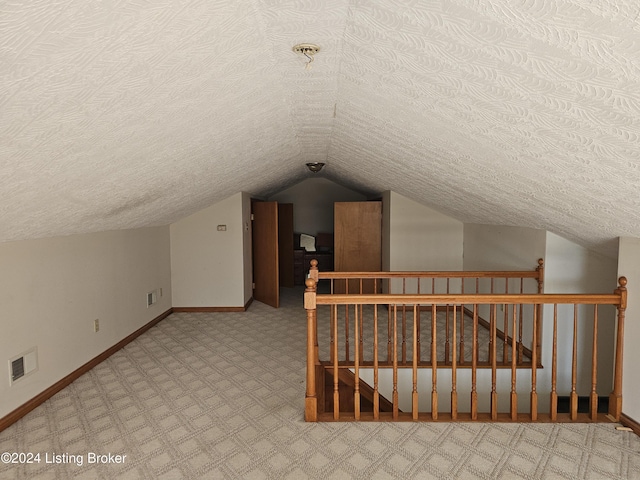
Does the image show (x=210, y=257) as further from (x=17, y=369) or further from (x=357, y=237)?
(x=17, y=369)

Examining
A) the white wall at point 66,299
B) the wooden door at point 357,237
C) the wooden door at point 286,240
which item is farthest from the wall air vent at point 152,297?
the wooden door at point 286,240

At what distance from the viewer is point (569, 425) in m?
2.44

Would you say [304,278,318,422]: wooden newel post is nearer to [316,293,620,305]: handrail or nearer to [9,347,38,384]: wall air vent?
[316,293,620,305]: handrail

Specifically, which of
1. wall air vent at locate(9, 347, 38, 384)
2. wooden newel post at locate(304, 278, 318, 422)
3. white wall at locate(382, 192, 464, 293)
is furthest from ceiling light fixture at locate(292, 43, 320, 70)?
white wall at locate(382, 192, 464, 293)

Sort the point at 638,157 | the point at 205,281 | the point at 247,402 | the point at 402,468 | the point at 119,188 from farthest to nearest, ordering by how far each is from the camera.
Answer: the point at 205,281
the point at 247,402
the point at 119,188
the point at 402,468
the point at 638,157

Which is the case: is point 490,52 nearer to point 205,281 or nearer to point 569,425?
point 569,425

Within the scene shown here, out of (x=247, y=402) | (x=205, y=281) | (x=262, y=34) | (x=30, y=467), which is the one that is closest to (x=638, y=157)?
(x=262, y=34)

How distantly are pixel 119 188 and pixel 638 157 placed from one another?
9.19ft

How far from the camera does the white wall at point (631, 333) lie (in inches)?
96.0

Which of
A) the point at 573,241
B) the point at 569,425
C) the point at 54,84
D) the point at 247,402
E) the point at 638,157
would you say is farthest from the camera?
the point at 573,241

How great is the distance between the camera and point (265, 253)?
6059 mm

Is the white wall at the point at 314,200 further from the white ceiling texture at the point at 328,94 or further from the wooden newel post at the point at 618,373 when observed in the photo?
the wooden newel post at the point at 618,373

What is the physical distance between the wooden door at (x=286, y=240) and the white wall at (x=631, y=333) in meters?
5.57

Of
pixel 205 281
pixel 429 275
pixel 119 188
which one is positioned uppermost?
pixel 119 188
